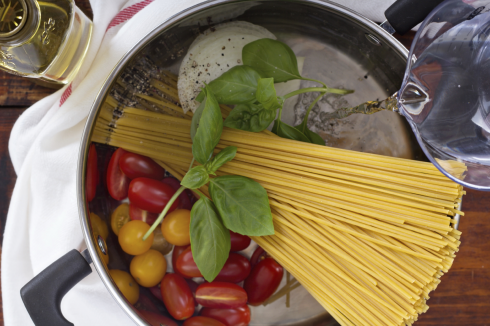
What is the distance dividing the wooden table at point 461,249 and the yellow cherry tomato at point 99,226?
0.75 feet

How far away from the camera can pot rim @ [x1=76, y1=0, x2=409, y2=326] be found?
49 centimetres

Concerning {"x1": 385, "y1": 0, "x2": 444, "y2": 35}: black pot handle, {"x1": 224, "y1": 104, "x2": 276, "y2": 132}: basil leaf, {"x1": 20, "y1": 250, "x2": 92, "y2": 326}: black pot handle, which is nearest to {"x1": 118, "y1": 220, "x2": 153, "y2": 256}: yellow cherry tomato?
{"x1": 20, "y1": 250, "x2": 92, "y2": 326}: black pot handle

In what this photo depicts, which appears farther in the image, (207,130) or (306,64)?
(306,64)

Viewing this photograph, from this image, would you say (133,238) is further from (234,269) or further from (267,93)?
(267,93)

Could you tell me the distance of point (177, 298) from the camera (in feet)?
1.86

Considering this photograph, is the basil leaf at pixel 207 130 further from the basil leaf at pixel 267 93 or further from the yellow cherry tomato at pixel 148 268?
the yellow cherry tomato at pixel 148 268

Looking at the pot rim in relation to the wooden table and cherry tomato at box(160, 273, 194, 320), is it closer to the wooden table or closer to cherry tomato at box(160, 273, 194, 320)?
cherry tomato at box(160, 273, 194, 320)

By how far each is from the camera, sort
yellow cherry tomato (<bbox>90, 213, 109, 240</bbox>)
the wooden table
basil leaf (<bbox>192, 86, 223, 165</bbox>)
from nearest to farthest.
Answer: basil leaf (<bbox>192, 86, 223, 165</bbox>) → yellow cherry tomato (<bbox>90, 213, 109, 240</bbox>) → the wooden table

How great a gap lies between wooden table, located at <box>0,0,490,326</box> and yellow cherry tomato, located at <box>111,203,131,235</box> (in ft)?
0.74

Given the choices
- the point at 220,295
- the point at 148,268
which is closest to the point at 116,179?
the point at 148,268

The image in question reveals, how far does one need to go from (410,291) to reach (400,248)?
0.19 ft

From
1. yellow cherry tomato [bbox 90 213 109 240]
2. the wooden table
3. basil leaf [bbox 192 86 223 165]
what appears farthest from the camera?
the wooden table

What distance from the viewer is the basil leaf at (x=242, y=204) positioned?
46 cm

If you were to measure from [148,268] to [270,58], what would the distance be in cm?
40
